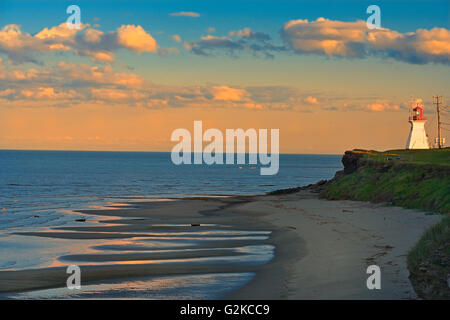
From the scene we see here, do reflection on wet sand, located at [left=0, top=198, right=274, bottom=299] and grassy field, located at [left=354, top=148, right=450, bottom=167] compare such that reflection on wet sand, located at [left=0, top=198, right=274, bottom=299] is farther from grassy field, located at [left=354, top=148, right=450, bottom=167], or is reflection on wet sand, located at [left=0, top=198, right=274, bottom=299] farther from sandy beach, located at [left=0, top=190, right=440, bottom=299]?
grassy field, located at [left=354, top=148, right=450, bottom=167]

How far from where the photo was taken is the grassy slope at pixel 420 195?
1448cm

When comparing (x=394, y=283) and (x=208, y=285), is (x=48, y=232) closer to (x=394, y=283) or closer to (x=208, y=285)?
(x=208, y=285)

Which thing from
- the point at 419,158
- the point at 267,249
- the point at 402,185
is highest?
the point at 419,158

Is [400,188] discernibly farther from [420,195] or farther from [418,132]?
[418,132]

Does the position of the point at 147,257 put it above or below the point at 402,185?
below

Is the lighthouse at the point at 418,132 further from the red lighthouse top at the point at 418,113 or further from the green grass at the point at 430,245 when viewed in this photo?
the green grass at the point at 430,245

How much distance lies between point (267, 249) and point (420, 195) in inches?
595

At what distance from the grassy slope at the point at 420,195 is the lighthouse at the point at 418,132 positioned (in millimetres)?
23124

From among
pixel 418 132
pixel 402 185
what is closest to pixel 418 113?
pixel 418 132

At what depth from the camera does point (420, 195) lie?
35.2 metres

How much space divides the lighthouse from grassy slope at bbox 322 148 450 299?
2312 centimetres

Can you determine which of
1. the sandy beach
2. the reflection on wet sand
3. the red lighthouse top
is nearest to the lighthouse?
the red lighthouse top

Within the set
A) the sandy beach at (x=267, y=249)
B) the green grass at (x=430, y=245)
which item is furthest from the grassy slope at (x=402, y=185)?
the green grass at (x=430, y=245)
